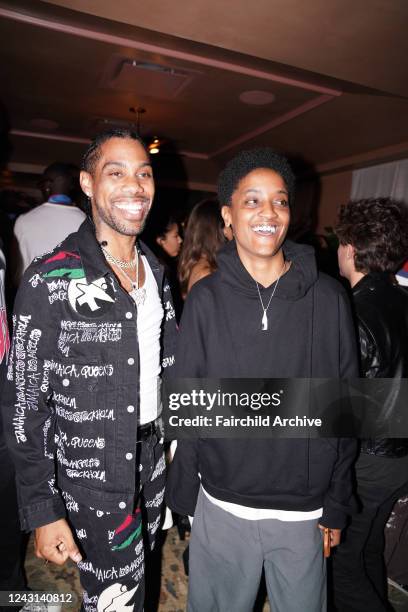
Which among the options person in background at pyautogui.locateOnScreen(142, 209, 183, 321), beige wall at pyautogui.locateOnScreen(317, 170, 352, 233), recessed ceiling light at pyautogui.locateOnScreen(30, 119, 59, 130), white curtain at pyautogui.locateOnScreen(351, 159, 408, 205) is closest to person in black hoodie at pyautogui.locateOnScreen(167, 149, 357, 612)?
person in background at pyautogui.locateOnScreen(142, 209, 183, 321)

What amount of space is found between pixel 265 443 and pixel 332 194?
881 cm

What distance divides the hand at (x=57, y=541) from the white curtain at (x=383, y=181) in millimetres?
7782

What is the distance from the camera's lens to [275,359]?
50.9 inches

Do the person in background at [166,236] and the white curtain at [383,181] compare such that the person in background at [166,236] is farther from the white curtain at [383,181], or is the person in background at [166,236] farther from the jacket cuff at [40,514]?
the white curtain at [383,181]

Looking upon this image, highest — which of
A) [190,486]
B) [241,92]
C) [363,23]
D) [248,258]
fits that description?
[241,92]

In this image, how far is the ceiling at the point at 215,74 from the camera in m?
3.37

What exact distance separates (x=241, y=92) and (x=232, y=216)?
4.87m

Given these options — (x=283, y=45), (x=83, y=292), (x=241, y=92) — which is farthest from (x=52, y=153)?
(x=83, y=292)

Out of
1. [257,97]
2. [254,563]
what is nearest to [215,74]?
[257,97]

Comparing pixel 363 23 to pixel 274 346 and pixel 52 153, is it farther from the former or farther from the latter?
pixel 52 153

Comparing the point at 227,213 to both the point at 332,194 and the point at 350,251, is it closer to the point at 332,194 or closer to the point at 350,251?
the point at 350,251

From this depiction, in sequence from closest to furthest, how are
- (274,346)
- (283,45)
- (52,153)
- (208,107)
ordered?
1. (274,346)
2. (283,45)
3. (208,107)
4. (52,153)

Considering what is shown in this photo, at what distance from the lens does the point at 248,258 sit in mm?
1403

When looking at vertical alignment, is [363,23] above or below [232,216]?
above
